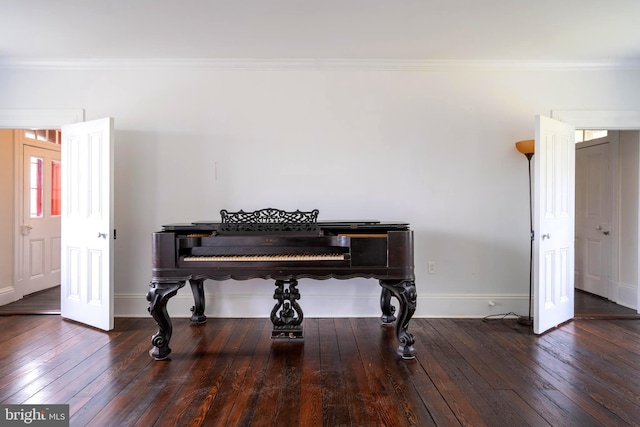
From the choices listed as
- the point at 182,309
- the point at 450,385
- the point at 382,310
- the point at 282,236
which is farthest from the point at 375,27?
the point at 182,309

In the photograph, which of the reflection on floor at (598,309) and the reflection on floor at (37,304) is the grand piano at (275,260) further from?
the reflection on floor at (598,309)

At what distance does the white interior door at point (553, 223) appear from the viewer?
3131 millimetres

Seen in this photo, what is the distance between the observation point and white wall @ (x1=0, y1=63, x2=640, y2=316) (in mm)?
3588

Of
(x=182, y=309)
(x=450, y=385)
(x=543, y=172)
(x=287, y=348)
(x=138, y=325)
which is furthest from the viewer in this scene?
(x=182, y=309)

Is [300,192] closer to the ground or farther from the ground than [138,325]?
farther from the ground

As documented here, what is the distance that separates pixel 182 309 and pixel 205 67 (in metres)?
2.42

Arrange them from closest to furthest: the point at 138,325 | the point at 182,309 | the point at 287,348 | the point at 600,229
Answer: the point at 287,348
the point at 138,325
the point at 182,309
the point at 600,229

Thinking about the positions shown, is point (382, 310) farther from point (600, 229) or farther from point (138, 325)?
point (600, 229)

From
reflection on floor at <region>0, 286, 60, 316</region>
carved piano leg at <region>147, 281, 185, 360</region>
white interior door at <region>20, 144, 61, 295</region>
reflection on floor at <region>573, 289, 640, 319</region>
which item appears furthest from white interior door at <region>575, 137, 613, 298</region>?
white interior door at <region>20, 144, 61, 295</region>

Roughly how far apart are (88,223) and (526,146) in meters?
4.13

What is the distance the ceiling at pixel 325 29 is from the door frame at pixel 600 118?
50 centimetres

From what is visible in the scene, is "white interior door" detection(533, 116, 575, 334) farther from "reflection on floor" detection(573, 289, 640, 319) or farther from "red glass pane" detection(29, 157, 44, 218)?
"red glass pane" detection(29, 157, 44, 218)

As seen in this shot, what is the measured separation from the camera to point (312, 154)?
11.8 ft

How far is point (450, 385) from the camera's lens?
2207 mm
